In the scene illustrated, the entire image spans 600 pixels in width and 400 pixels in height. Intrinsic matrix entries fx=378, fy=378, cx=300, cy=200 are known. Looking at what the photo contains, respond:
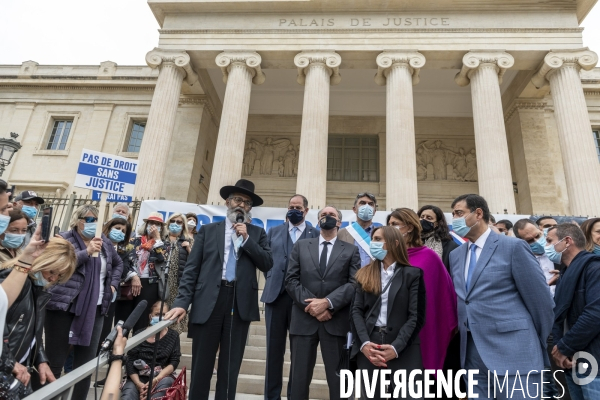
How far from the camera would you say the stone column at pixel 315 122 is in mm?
12141

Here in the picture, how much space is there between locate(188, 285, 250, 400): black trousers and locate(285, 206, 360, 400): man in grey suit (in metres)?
0.58

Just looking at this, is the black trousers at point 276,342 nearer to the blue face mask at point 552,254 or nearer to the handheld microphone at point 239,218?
the handheld microphone at point 239,218

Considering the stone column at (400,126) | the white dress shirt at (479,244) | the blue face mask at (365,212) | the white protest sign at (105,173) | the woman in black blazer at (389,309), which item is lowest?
the woman in black blazer at (389,309)

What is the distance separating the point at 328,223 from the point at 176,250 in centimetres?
283

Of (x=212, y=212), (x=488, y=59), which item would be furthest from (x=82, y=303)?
(x=488, y=59)

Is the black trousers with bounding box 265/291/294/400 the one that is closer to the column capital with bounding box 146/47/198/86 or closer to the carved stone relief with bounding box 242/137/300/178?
the column capital with bounding box 146/47/198/86

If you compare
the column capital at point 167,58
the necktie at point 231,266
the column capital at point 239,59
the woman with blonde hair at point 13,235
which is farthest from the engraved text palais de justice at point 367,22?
the woman with blonde hair at point 13,235

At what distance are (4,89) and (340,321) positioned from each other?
23538mm

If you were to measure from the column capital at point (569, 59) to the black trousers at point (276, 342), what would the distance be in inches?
532

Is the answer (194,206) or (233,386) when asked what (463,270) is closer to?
(233,386)

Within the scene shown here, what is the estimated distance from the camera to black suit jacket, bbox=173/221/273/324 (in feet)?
12.3

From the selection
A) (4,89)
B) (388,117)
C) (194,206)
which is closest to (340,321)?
(194,206)

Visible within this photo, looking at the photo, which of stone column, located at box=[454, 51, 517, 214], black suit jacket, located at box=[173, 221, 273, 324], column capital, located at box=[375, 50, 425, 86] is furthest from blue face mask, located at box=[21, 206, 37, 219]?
→ column capital, located at box=[375, 50, 425, 86]

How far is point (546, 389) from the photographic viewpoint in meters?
3.61
